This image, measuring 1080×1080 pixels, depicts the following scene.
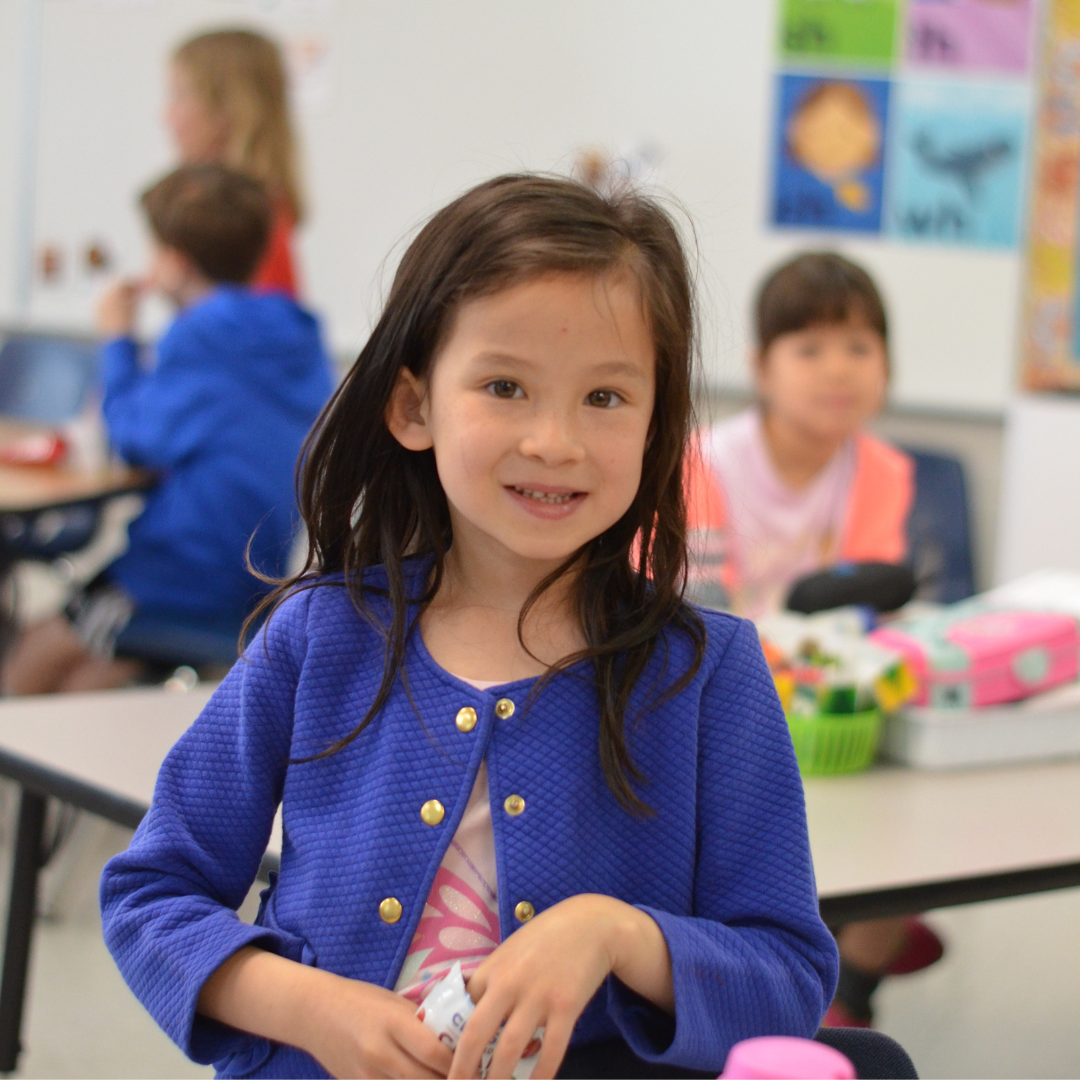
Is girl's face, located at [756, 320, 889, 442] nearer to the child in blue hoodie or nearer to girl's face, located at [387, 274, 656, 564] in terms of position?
the child in blue hoodie

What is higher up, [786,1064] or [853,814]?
[786,1064]

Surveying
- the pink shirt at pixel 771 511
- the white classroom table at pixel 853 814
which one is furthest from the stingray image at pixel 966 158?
the white classroom table at pixel 853 814

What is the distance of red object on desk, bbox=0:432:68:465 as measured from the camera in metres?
2.69

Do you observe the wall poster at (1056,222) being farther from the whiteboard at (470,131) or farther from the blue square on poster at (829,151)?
the blue square on poster at (829,151)

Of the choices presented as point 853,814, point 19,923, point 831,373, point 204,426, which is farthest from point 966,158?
point 19,923

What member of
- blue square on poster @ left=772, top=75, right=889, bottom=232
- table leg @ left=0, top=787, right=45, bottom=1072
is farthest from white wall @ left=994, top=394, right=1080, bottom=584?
table leg @ left=0, top=787, right=45, bottom=1072

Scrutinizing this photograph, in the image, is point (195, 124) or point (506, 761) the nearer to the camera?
point (506, 761)

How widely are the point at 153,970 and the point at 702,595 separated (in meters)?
0.98

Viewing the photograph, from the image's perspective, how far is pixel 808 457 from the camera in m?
2.24

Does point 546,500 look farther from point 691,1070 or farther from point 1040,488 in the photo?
point 1040,488

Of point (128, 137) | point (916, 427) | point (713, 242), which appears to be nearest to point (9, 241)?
point (128, 137)

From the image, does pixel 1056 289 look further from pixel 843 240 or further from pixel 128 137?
pixel 128 137

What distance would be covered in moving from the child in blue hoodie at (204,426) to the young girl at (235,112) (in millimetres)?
537

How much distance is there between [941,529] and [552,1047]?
2829mm
